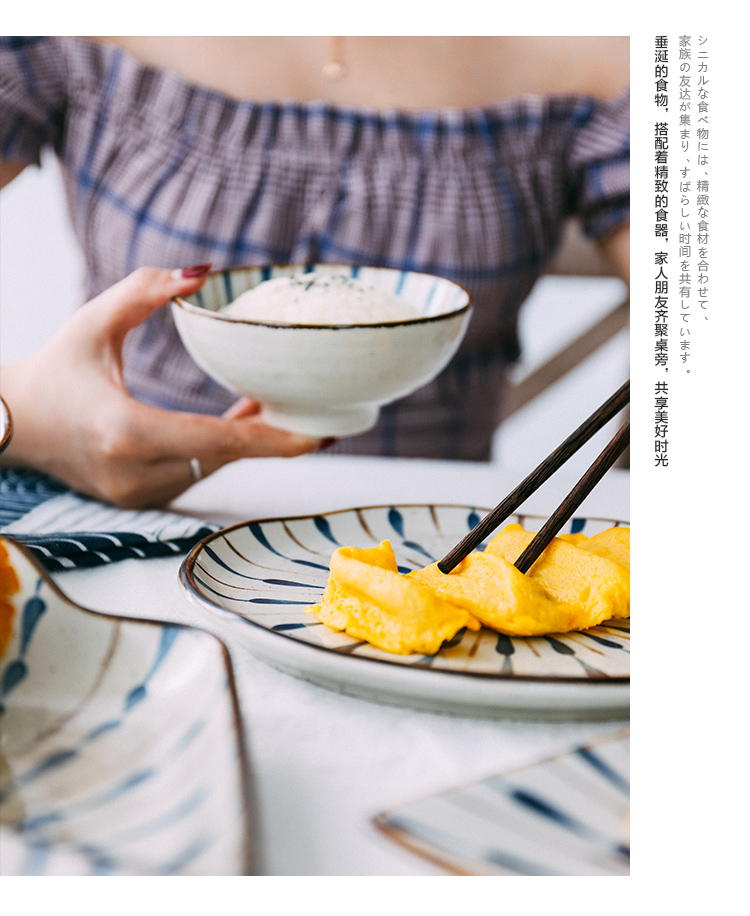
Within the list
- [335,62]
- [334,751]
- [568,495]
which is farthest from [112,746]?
[335,62]

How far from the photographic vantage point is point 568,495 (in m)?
0.35

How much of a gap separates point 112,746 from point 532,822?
138 millimetres

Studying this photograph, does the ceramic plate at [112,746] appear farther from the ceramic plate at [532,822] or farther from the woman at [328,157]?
the woman at [328,157]

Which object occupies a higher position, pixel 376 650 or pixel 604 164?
pixel 604 164

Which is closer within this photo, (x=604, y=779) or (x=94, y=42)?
(x=604, y=779)

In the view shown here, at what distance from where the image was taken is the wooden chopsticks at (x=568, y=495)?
34 centimetres

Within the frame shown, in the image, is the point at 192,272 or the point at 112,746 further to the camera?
the point at 192,272

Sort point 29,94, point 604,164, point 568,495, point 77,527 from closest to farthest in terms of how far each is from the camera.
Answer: point 568,495 → point 77,527 → point 29,94 → point 604,164

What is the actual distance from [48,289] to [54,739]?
49cm

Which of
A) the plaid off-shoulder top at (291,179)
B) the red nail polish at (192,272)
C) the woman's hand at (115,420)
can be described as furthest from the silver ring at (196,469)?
the plaid off-shoulder top at (291,179)

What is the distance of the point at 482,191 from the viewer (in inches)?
34.0

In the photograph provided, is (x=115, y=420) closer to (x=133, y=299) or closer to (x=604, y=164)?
(x=133, y=299)
